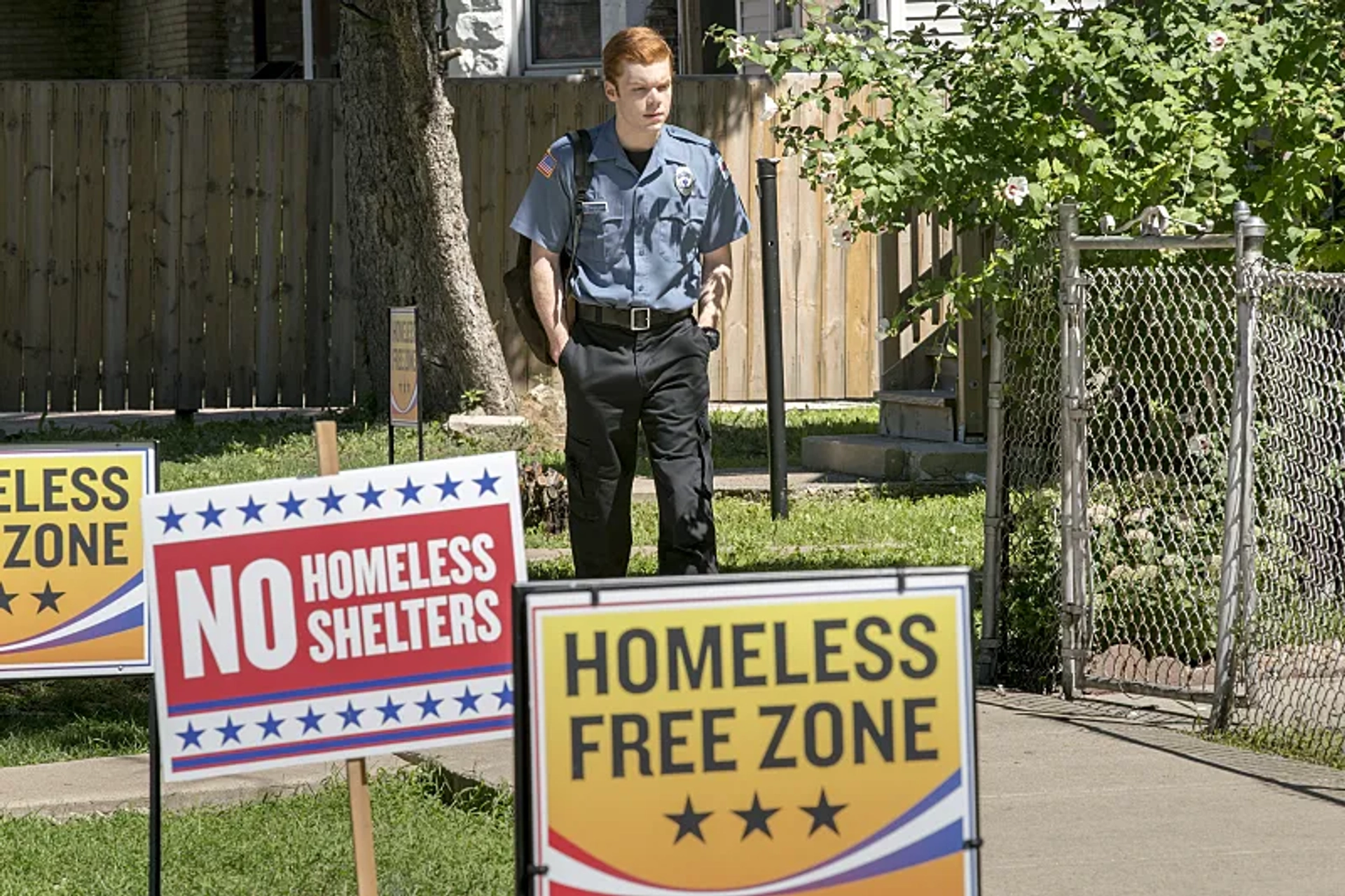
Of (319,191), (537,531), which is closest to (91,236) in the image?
(319,191)

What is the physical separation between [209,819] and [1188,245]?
3.36 metres

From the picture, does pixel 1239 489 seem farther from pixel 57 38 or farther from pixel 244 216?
pixel 57 38

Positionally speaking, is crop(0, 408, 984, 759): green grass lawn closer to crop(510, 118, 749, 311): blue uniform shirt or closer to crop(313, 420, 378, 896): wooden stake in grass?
crop(510, 118, 749, 311): blue uniform shirt

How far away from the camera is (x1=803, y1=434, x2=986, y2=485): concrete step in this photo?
487 inches

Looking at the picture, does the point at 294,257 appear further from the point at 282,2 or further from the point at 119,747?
the point at 119,747

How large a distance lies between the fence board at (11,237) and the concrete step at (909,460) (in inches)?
247

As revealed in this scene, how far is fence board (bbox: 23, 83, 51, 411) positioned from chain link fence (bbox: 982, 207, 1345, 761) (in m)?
9.97

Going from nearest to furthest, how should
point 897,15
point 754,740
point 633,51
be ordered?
point 754,740
point 633,51
point 897,15

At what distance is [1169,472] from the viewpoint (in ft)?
24.9

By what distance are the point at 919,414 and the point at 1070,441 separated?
5.79m

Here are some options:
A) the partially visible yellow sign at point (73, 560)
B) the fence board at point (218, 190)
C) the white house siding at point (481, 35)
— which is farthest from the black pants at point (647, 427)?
the white house siding at point (481, 35)

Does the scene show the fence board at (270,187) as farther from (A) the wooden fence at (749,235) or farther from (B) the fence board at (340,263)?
(A) the wooden fence at (749,235)

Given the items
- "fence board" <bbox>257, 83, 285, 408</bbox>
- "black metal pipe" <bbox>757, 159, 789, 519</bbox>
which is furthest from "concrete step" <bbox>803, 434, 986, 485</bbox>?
"fence board" <bbox>257, 83, 285, 408</bbox>

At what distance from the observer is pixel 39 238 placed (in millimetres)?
15938
